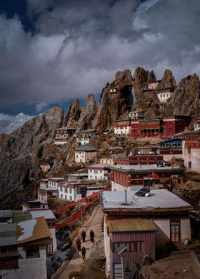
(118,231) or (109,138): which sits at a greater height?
(109,138)

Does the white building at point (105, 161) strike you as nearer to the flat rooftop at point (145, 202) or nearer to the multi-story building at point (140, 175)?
the multi-story building at point (140, 175)

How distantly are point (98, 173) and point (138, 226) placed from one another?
52683mm

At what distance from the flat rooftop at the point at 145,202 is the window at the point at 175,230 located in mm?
996

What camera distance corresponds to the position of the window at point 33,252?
25.4m

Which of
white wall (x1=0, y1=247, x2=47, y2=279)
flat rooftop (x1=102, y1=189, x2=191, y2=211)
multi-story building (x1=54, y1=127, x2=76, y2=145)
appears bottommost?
white wall (x1=0, y1=247, x2=47, y2=279)

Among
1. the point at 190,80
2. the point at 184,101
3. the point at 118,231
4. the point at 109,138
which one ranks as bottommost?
the point at 118,231

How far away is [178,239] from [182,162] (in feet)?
92.9

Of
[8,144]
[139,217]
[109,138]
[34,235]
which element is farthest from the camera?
[8,144]

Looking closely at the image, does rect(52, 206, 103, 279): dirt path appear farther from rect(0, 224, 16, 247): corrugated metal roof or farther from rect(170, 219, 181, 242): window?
rect(170, 219, 181, 242): window

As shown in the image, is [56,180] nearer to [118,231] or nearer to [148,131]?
[148,131]

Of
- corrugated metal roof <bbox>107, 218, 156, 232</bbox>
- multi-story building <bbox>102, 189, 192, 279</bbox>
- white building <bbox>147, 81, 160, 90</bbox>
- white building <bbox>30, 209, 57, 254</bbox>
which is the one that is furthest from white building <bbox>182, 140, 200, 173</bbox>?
white building <bbox>147, 81, 160, 90</bbox>

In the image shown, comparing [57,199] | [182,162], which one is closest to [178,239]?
[182,162]

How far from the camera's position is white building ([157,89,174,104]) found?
114688mm

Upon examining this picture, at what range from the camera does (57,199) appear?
221 feet
